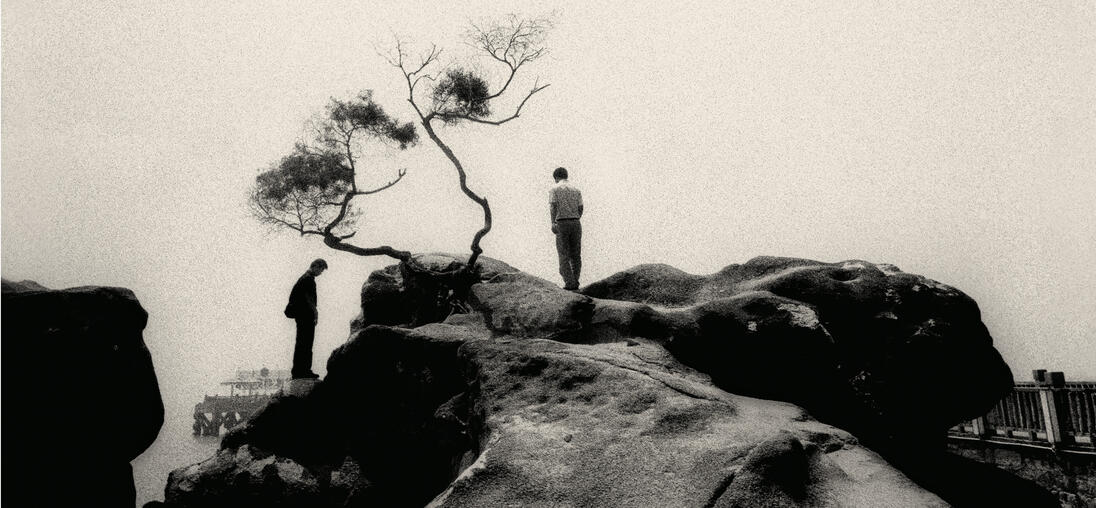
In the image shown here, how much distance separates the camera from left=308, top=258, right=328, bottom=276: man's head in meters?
12.4

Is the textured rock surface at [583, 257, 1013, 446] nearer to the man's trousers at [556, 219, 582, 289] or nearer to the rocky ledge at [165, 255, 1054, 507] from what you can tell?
the rocky ledge at [165, 255, 1054, 507]

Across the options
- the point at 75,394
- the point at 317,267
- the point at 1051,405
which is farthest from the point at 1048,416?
the point at 75,394

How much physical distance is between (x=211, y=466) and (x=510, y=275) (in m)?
6.21

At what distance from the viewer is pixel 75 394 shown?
32.5 feet

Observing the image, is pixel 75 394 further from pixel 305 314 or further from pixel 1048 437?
pixel 1048 437

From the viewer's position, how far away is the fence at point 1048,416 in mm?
14125

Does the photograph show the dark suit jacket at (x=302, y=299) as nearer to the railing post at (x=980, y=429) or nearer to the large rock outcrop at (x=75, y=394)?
the large rock outcrop at (x=75, y=394)

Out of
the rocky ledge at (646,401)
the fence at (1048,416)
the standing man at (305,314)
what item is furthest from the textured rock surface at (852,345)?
the standing man at (305,314)

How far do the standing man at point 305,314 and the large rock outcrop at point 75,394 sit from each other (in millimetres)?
2618

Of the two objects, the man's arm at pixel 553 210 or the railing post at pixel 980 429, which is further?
the railing post at pixel 980 429

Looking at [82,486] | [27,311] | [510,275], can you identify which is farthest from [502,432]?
[82,486]

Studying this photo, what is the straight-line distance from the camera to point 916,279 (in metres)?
10.0

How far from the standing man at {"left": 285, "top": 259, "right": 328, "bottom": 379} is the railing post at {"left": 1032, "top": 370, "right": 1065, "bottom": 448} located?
17.0 m

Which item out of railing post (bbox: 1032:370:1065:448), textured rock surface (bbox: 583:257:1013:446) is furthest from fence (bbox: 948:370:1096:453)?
textured rock surface (bbox: 583:257:1013:446)
